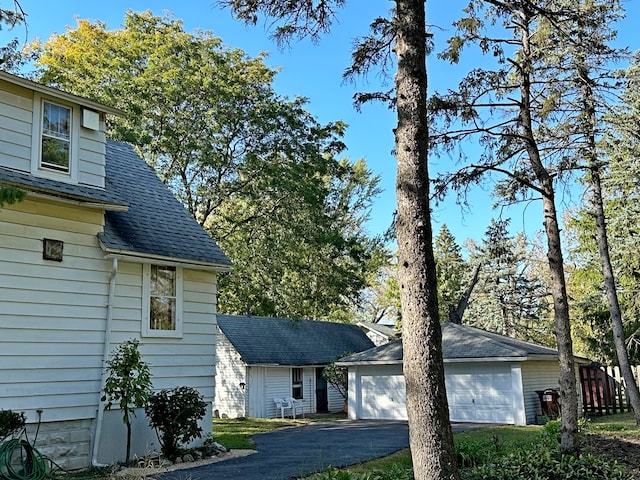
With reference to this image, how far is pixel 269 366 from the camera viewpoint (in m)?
22.7

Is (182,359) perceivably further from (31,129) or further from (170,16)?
(170,16)

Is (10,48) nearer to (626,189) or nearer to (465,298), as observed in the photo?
(626,189)

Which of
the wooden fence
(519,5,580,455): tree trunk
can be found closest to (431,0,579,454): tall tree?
(519,5,580,455): tree trunk

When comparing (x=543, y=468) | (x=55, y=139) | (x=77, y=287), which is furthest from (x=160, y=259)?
(x=543, y=468)

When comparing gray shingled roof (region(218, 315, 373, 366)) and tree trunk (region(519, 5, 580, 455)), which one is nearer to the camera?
tree trunk (region(519, 5, 580, 455))

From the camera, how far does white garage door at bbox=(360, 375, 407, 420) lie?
64.8 feet

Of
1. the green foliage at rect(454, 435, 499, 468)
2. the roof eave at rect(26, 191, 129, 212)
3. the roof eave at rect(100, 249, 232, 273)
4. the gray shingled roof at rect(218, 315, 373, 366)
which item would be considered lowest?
the green foliage at rect(454, 435, 499, 468)

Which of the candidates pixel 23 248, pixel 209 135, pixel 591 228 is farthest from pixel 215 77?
pixel 591 228

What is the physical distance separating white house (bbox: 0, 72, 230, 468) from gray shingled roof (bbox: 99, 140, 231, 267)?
44mm

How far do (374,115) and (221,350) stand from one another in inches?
679

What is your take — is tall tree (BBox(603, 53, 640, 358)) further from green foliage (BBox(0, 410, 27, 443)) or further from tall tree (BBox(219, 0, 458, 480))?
green foliage (BBox(0, 410, 27, 443))

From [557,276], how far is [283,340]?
668 inches

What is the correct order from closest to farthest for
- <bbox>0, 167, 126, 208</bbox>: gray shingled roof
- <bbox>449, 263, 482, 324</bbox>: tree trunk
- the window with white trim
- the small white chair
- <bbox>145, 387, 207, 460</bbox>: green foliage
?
<bbox>0, 167, 126, 208</bbox>: gray shingled roof
<bbox>145, 387, 207, 460</bbox>: green foliage
the window with white trim
the small white chair
<bbox>449, 263, 482, 324</bbox>: tree trunk

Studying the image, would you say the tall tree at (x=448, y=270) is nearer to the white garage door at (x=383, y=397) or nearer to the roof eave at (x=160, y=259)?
the white garage door at (x=383, y=397)
